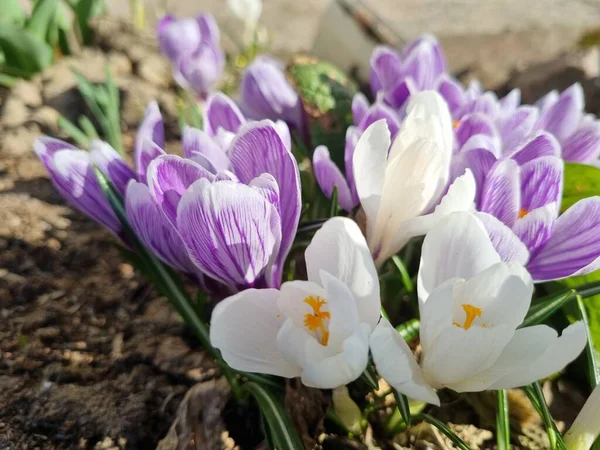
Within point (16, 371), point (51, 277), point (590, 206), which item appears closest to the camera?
point (590, 206)

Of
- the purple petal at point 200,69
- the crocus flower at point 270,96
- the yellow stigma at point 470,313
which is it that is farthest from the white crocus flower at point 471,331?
the purple petal at point 200,69

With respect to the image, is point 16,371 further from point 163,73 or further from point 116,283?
point 163,73

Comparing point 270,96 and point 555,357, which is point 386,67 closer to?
point 270,96

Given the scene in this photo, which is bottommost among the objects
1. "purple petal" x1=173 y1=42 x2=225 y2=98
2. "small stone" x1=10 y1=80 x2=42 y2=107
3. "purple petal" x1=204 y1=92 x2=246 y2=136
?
"small stone" x1=10 y1=80 x2=42 y2=107

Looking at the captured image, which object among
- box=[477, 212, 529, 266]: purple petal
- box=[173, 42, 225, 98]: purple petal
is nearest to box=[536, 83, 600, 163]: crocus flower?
box=[477, 212, 529, 266]: purple petal

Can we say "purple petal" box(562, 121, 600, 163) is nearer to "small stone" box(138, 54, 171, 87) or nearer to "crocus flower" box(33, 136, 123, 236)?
"crocus flower" box(33, 136, 123, 236)

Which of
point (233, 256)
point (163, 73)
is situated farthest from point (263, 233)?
point (163, 73)
